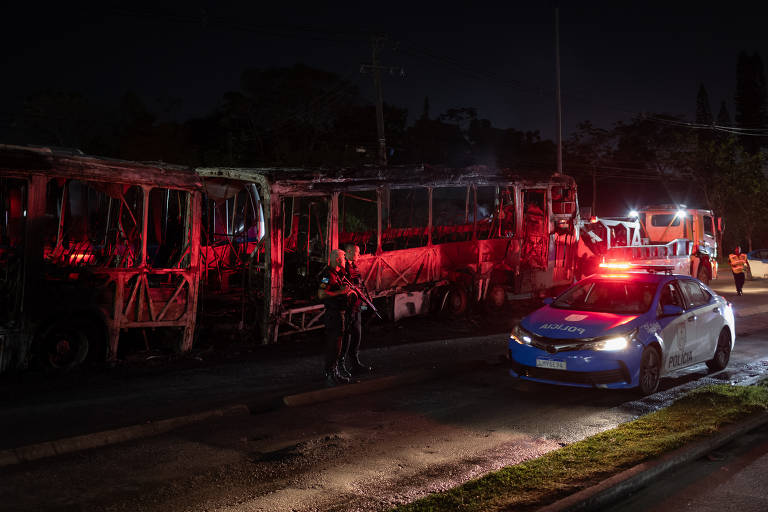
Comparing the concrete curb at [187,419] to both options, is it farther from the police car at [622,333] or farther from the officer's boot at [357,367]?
the police car at [622,333]

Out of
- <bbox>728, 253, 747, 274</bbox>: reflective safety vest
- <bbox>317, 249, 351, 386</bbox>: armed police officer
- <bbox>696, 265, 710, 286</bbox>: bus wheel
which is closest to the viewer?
<bbox>317, 249, 351, 386</bbox>: armed police officer

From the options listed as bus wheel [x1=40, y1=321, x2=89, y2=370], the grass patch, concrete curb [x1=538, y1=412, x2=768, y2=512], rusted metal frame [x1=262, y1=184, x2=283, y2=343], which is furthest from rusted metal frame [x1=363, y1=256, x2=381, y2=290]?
concrete curb [x1=538, y1=412, x2=768, y2=512]

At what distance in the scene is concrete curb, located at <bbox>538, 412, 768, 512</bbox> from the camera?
4.57 meters

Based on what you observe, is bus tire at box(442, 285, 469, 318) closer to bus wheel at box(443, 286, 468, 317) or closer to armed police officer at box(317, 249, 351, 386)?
bus wheel at box(443, 286, 468, 317)

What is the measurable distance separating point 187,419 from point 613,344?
15.8 ft

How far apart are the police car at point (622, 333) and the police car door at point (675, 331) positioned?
0.04 feet

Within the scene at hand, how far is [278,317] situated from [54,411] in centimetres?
461

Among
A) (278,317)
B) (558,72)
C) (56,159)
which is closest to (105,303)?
(56,159)

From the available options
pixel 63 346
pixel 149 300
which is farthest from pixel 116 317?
pixel 63 346

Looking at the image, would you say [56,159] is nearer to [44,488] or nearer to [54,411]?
[54,411]

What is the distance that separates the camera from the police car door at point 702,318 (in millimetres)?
8984

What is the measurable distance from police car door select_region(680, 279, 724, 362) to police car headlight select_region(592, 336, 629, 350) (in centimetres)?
160

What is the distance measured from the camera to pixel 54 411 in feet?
23.5

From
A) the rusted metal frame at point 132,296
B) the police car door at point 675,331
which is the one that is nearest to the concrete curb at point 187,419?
the police car door at point 675,331
